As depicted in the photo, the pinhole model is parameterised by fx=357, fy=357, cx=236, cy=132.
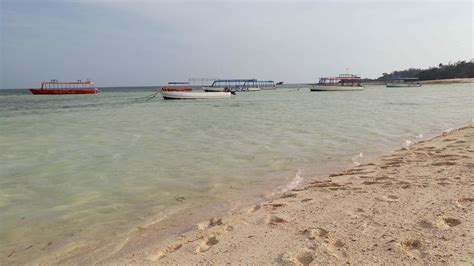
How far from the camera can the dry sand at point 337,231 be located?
3504mm

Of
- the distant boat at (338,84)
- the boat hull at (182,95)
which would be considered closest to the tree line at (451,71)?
the distant boat at (338,84)

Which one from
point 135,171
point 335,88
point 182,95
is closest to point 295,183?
point 135,171

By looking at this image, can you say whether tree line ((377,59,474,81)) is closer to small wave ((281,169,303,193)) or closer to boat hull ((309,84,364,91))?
boat hull ((309,84,364,91))

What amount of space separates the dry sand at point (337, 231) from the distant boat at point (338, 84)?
66914 mm

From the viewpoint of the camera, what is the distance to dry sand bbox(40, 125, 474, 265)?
3.50 meters

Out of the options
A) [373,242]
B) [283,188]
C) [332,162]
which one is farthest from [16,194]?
[332,162]

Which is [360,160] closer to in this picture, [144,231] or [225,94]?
[144,231]

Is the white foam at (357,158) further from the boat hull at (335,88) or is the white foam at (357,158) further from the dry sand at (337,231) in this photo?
the boat hull at (335,88)

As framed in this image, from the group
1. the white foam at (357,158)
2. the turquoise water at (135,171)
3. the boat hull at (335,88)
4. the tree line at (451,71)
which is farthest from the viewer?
the tree line at (451,71)

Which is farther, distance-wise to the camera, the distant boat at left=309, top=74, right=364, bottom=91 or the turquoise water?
the distant boat at left=309, top=74, right=364, bottom=91

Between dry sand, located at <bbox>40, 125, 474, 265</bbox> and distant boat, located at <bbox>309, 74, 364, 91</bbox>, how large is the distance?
6691cm

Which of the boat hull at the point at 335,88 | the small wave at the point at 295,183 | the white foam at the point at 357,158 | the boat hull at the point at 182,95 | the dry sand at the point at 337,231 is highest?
the boat hull at the point at 335,88

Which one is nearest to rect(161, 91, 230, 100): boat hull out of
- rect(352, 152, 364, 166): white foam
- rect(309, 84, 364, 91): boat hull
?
rect(309, 84, 364, 91): boat hull

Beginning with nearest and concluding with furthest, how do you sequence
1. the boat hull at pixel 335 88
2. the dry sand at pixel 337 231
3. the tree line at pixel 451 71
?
the dry sand at pixel 337 231 → the boat hull at pixel 335 88 → the tree line at pixel 451 71
